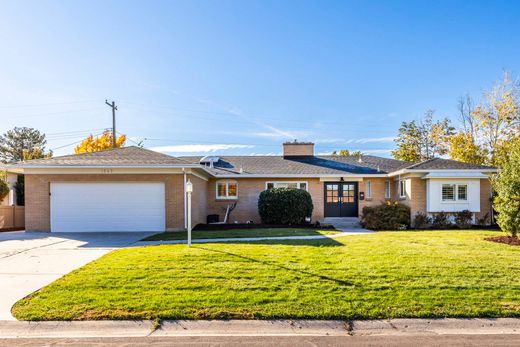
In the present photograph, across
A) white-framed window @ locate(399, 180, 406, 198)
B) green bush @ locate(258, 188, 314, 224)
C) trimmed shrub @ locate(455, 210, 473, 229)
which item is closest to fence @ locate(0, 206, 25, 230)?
green bush @ locate(258, 188, 314, 224)

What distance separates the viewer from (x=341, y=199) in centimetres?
2295

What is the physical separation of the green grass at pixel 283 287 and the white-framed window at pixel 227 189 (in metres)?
12.8

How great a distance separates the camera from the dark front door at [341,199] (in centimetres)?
2295

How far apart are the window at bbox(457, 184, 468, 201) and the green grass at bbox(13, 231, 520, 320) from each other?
10.5 m

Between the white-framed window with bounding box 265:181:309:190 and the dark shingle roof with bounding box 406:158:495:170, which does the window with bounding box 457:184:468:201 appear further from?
the white-framed window with bounding box 265:181:309:190

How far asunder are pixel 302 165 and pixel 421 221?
7.66 meters

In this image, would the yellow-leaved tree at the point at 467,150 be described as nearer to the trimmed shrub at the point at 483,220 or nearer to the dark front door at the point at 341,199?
the trimmed shrub at the point at 483,220

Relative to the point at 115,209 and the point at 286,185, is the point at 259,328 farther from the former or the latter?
the point at 286,185

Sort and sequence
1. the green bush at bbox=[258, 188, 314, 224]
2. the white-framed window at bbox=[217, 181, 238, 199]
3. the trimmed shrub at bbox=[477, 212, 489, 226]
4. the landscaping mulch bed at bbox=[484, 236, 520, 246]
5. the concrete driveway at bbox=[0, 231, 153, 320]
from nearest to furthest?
the concrete driveway at bbox=[0, 231, 153, 320]
the landscaping mulch bed at bbox=[484, 236, 520, 246]
the green bush at bbox=[258, 188, 314, 224]
the trimmed shrub at bbox=[477, 212, 489, 226]
the white-framed window at bbox=[217, 181, 238, 199]

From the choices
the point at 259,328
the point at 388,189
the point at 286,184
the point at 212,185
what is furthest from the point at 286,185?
the point at 259,328

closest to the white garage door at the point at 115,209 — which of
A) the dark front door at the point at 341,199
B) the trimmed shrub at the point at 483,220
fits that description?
the dark front door at the point at 341,199

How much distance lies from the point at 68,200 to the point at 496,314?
16.0m

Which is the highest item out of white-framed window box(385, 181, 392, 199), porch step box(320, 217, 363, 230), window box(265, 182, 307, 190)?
window box(265, 182, 307, 190)

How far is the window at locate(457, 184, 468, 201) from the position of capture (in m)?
19.4
